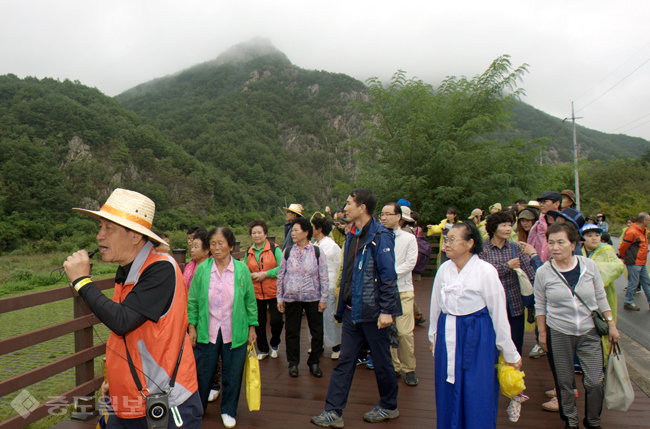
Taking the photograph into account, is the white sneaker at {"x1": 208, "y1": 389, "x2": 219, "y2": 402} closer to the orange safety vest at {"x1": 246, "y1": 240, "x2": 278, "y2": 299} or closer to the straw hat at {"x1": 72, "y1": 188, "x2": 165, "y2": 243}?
the orange safety vest at {"x1": 246, "y1": 240, "x2": 278, "y2": 299}

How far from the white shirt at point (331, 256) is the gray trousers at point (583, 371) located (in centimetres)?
234

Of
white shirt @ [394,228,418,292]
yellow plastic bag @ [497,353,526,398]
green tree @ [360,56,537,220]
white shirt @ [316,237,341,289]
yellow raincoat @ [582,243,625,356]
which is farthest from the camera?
green tree @ [360,56,537,220]

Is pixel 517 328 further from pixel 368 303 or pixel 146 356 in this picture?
pixel 146 356

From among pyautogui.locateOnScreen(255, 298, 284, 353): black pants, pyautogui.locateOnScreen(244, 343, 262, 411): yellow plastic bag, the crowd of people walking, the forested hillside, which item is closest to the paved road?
the crowd of people walking

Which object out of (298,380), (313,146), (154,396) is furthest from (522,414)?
(313,146)

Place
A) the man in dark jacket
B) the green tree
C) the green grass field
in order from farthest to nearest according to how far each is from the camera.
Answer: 1. the green tree
2. the green grass field
3. the man in dark jacket

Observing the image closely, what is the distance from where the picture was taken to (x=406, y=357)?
4008mm

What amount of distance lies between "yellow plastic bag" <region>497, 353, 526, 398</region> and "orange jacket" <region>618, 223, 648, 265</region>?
20.6 ft

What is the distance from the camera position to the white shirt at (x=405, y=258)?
412 cm

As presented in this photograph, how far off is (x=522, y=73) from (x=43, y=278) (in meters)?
28.6

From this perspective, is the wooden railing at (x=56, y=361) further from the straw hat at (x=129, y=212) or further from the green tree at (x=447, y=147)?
the green tree at (x=447, y=147)

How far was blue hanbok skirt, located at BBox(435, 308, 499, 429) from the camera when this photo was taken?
2.41m

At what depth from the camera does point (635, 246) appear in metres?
7.13

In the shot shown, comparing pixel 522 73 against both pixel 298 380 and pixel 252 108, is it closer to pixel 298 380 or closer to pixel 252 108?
pixel 298 380
